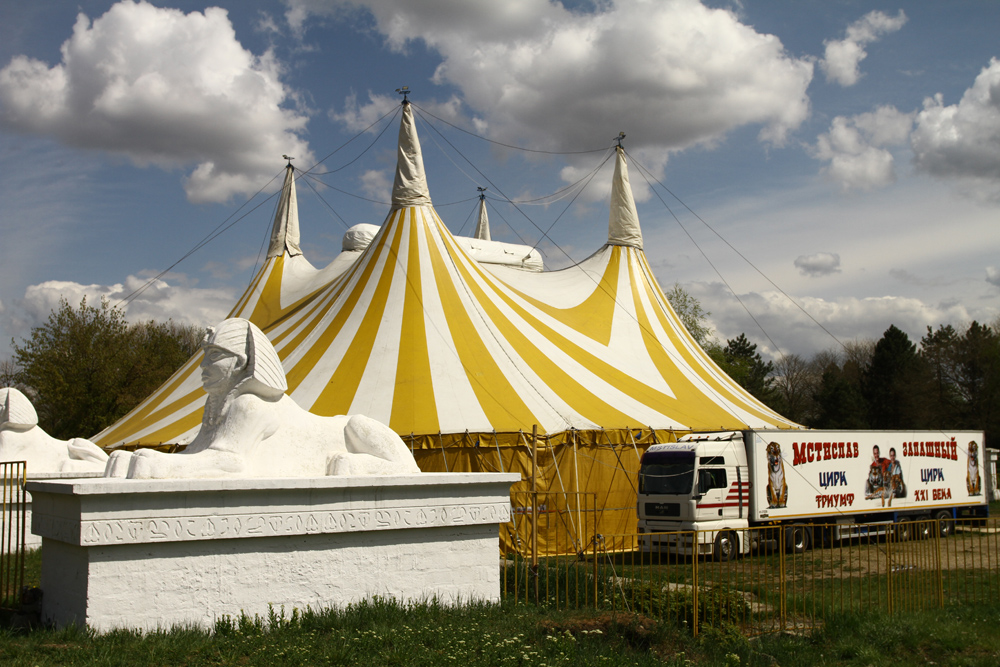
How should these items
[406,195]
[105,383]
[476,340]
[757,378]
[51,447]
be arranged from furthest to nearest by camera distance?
[757,378] → [105,383] → [406,195] → [476,340] → [51,447]

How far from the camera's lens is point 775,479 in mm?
11906

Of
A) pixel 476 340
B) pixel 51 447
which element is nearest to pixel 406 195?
pixel 476 340

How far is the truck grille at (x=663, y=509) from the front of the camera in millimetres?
11172

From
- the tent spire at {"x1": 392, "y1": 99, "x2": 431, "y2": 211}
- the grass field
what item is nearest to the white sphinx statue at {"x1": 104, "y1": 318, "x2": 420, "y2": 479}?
the grass field

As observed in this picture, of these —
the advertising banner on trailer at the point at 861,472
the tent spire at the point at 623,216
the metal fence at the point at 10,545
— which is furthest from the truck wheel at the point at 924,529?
the tent spire at the point at 623,216

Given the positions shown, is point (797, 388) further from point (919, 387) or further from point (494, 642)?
point (494, 642)

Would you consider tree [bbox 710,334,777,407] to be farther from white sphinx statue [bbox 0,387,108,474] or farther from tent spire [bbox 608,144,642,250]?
white sphinx statue [bbox 0,387,108,474]

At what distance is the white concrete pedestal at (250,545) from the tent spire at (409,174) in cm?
940

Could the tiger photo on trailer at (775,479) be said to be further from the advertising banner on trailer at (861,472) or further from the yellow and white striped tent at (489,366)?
the yellow and white striped tent at (489,366)

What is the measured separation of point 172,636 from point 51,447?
6.25 meters

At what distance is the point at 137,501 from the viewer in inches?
183

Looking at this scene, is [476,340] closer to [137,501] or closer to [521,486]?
[521,486]

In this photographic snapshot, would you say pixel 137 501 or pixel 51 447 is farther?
pixel 51 447

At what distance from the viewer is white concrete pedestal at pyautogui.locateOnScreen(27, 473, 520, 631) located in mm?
4586
